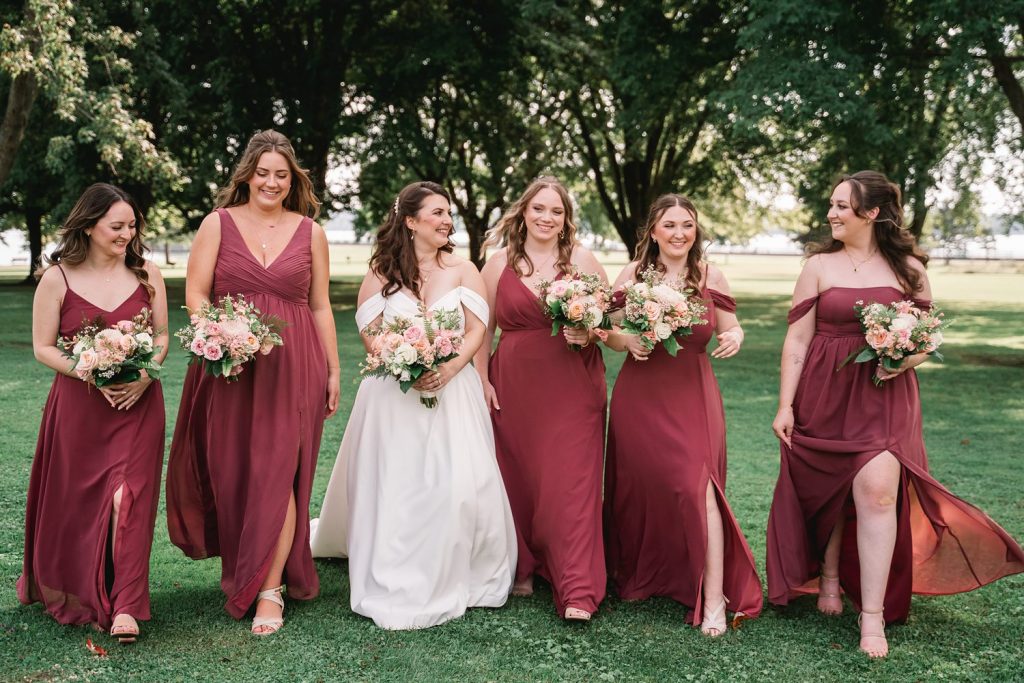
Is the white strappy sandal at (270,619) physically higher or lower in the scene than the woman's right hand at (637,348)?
lower

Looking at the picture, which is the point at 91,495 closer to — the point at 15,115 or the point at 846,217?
the point at 846,217

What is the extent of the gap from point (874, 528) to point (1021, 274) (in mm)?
65993

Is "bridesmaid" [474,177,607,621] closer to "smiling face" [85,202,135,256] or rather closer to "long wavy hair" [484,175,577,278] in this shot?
"long wavy hair" [484,175,577,278]

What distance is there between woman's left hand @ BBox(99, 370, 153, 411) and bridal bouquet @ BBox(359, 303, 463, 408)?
1.16 metres

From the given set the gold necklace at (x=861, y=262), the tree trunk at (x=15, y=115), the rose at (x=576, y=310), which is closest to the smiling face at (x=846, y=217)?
the gold necklace at (x=861, y=262)

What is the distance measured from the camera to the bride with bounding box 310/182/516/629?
18.2 feet

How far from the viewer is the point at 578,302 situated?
211 inches

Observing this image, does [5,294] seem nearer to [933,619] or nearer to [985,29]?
[985,29]

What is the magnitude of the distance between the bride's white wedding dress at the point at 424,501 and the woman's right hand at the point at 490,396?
0.52 feet

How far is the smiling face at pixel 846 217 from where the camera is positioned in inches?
214

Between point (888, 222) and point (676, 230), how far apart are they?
1194 mm

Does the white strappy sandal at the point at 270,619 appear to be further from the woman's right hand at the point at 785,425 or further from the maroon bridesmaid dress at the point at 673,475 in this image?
the woman's right hand at the point at 785,425

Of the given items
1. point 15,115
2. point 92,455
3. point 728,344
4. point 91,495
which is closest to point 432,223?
point 728,344

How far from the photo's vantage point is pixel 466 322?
5.97 metres
